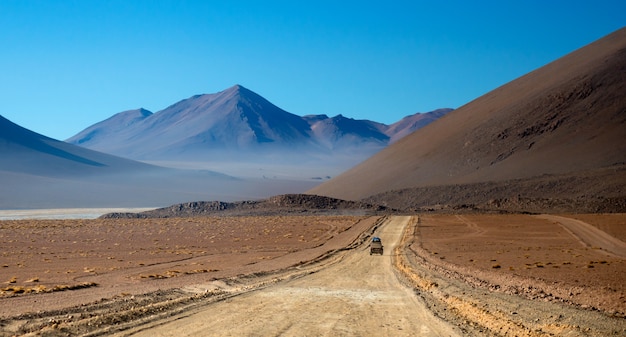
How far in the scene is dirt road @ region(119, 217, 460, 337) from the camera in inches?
480

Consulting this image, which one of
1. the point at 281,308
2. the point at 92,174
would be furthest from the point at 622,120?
the point at 92,174

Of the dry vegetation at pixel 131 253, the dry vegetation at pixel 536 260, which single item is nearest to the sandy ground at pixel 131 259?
the dry vegetation at pixel 131 253

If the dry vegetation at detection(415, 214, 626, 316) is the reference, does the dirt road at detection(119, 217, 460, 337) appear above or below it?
above

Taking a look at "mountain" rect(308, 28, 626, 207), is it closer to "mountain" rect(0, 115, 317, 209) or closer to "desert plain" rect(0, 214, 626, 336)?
"desert plain" rect(0, 214, 626, 336)

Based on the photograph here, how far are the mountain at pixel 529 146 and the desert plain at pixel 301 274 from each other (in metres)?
39.9

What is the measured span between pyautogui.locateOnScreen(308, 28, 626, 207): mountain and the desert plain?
39.9 meters

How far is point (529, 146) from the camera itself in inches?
3994

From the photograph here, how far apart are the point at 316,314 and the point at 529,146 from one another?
306 feet

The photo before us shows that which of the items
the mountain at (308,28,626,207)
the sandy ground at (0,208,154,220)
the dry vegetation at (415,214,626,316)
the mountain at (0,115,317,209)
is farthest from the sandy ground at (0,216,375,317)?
the mountain at (0,115,317,209)

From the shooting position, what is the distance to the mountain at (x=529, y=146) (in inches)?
3546

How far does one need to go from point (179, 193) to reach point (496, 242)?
439 feet

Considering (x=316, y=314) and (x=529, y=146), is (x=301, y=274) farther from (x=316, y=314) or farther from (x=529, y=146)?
(x=529, y=146)

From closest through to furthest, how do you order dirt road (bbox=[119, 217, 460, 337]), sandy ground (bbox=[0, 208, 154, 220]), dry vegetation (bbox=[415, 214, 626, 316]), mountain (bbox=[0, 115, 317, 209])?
dirt road (bbox=[119, 217, 460, 337]) → dry vegetation (bbox=[415, 214, 626, 316]) → sandy ground (bbox=[0, 208, 154, 220]) → mountain (bbox=[0, 115, 317, 209])

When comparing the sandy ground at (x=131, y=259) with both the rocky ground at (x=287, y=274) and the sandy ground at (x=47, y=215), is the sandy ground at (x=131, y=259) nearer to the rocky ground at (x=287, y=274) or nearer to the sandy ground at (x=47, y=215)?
the rocky ground at (x=287, y=274)
